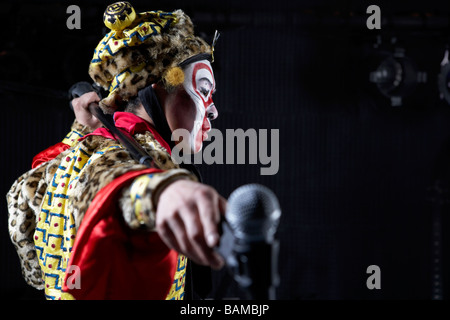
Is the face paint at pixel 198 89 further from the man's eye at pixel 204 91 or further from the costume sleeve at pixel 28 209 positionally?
the costume sleeve at pixel 28 209

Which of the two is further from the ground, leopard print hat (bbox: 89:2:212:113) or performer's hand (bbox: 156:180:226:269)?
leopard print hat (bbox: 89:2:212:113)

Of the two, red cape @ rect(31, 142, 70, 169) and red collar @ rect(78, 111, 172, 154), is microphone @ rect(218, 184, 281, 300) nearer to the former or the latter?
red collar @ rect(78, 111, 172, 154)

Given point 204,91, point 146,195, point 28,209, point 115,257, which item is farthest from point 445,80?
point 146,195

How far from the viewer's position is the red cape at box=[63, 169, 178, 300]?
3.06 feet

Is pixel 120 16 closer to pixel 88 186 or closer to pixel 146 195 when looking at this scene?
pixel 88 186

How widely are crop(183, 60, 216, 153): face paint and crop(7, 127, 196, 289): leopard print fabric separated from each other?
0.25 m

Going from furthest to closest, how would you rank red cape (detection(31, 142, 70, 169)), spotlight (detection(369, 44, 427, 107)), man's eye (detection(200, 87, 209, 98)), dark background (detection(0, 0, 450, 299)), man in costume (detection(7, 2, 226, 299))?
dark background (detection(0, 0, 450, 299)) < spotlight (detection(369, 44, 427, 107)) < red cape (detection(31, 142, 70, 169)) < man's eye (detection(200, 87, 209, 98)) < man in costume (detection(7, 2, 226, 299))

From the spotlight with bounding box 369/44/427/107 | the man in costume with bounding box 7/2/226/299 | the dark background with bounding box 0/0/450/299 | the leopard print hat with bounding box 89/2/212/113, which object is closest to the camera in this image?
the man in costume with bounding box 7/2/226/299

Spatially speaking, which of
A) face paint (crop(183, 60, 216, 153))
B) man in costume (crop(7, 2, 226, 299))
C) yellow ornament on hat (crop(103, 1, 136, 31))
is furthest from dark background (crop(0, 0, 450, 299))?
yellow ornament on hat (crop(103, 1, 136, 31))

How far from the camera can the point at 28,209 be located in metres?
1.61

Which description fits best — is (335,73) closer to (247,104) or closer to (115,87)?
(247,104)

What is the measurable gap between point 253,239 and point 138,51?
988mm

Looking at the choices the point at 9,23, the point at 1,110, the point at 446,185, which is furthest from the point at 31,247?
the point at 446,185

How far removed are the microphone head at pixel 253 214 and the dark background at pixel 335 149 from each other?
11.4ft
